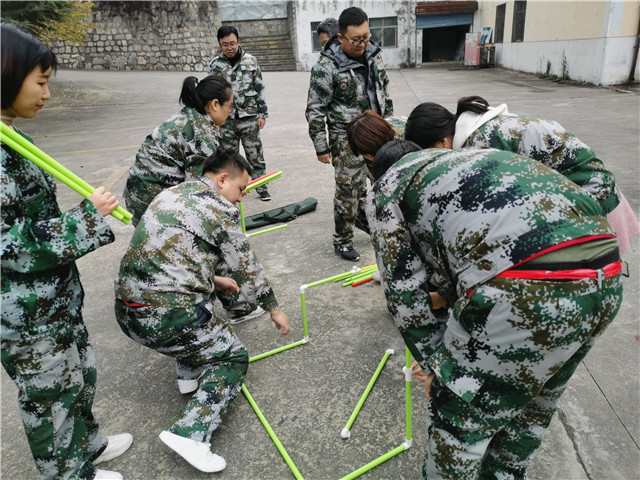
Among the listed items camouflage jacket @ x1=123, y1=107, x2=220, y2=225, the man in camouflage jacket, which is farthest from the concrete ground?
camouflage jacket @ x1=123, y1=107, x2=220, y2=225

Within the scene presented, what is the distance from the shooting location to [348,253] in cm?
381

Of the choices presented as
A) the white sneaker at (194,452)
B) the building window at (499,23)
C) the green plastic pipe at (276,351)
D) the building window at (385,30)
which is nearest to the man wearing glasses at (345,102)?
the green plastic pipe at (276,351)

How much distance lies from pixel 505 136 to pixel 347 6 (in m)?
22.6

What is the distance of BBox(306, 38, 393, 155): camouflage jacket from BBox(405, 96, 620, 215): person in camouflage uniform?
1.61m

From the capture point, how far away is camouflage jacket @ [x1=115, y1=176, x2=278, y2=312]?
205 centimetres

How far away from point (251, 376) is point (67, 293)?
46.7 inches

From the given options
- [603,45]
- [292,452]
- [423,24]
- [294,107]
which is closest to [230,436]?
[292,452]

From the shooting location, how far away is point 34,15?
9539 millimetres

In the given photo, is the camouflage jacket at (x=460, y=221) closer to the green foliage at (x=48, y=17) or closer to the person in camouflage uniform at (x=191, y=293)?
the person in camouflage uniform at (x=191, y=293)

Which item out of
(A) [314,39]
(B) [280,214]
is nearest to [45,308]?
(B) [280,214]

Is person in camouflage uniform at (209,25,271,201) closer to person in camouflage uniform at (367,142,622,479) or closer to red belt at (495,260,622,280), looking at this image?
person in camouflage uniform at (367,142,622,479)

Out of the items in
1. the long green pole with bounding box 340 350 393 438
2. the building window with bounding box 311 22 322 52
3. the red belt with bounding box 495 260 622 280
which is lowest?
the long green pole with bounding box 340 350 393 438

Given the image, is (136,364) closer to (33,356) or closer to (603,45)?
(33,356)

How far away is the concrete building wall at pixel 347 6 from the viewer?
21688mm
